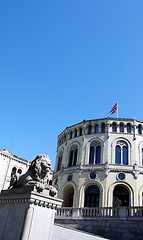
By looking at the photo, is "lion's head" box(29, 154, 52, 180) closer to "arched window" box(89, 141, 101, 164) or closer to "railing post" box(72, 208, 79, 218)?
"railing post" box(72, 208, 79, 218)

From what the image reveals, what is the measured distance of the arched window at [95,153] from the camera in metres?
32.1

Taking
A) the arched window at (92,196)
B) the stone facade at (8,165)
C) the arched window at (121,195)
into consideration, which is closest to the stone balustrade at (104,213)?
the arched window at (92,196)

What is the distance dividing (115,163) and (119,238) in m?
14.0

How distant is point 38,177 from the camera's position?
19.9 feet

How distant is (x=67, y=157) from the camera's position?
116ft

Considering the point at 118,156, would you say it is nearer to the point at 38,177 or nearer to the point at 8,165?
the point at 8,165

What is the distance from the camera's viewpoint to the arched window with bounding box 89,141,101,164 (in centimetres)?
3212

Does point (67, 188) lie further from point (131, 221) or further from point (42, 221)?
point (42, 221)

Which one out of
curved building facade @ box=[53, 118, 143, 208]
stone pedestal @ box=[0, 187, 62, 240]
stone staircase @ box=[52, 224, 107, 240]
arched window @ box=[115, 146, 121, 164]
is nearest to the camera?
stone pedestal @ box=[0, 187, 62, 240]

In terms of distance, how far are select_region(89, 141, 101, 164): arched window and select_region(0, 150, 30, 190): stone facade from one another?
1464 cm

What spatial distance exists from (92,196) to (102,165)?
4539mm

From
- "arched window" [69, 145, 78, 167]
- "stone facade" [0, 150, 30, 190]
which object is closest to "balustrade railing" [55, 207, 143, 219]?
"arched window" [69, 145, 78, 167]

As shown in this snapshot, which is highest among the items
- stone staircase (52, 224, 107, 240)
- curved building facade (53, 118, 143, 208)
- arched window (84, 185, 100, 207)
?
curved building facade (53, 118, 143, 208)

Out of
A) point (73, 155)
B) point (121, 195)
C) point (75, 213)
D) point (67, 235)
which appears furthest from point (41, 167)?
point (73, 155)
